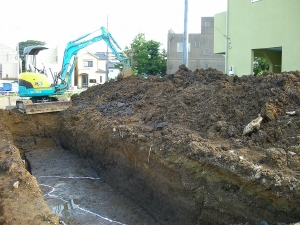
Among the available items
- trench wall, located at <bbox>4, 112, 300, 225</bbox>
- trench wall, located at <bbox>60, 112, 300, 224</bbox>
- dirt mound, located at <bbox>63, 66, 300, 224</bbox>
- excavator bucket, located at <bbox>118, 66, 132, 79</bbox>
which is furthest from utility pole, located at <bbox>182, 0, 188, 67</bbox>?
trench wall, located at <bbox>60, 112, 300, 224</bbox>

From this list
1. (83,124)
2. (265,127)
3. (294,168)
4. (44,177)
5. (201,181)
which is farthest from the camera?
(83,124)

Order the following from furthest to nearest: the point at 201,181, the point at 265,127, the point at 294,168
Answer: the point at 265,127 < the point at 201,181 < the point at 294,168

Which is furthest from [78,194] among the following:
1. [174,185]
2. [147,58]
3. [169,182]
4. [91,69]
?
[91,69]

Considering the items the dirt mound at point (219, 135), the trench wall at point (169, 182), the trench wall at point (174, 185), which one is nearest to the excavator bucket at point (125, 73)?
the dirt mound at point (219, 135)

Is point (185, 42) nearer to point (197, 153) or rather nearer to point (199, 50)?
point (197, 153)

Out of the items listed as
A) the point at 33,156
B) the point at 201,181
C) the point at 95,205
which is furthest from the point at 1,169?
the point at 33,156

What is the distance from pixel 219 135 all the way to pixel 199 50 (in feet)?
112

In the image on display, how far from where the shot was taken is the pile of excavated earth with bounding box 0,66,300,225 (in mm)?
4797

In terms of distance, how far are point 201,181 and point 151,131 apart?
87.1 inches

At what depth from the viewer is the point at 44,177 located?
365 inches

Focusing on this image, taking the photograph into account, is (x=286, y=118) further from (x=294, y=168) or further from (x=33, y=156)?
(x=33, y=156)

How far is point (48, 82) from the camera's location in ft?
41.3

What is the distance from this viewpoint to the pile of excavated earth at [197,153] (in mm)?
4797

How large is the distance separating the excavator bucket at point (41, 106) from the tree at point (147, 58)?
85.6ft
